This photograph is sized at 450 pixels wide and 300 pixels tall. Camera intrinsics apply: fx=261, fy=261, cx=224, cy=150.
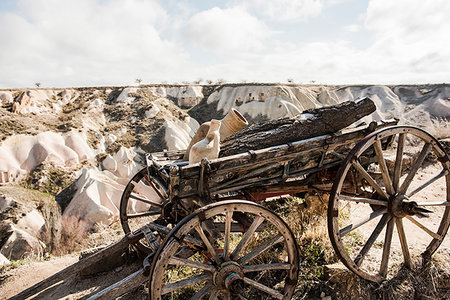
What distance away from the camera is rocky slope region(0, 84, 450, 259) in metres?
12.5

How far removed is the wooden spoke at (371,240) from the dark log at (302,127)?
109 centimetres

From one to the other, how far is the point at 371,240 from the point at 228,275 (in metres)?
1.57

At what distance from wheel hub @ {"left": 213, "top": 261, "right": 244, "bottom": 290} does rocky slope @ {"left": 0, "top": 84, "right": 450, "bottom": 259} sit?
8289mm

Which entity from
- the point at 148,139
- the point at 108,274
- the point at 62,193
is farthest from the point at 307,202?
the point at 148,139

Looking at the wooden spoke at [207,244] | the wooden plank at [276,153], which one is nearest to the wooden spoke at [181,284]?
the wooden spoke at [207,244]

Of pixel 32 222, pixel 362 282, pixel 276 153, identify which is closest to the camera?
pixel 276 153

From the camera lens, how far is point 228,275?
2.20 meters

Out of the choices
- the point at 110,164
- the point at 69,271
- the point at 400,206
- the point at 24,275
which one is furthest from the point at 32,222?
the point at 400,206

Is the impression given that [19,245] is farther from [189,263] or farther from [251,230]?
[251,230]

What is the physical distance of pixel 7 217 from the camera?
11.2 meters

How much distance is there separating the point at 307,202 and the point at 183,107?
22105 millimetres

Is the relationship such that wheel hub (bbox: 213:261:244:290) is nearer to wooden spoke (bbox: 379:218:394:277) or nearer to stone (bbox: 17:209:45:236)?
wooden spoke (bbox: 379:218:394:277)

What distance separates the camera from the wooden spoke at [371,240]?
2.64m

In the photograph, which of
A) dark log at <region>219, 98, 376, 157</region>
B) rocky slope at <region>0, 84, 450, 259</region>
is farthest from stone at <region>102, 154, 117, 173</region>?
dark log at <region>219, 98, 376, 157</region>
